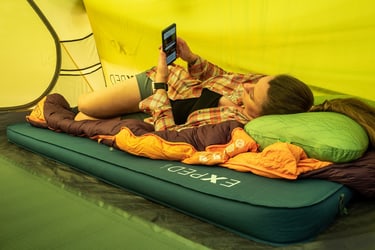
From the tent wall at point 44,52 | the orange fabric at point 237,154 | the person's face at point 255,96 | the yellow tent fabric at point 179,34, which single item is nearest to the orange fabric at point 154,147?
the orange fabric at point 237,154

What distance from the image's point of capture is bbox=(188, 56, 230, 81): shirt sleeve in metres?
1.60

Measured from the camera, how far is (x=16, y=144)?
1.74m

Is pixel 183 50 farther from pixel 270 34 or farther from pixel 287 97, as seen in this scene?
pixel 287 97

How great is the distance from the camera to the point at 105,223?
3.14ft

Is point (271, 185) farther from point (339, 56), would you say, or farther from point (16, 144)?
point (16, 144)

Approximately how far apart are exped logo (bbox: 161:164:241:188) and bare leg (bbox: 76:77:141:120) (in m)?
0.61

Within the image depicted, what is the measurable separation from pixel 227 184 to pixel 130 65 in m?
1.37

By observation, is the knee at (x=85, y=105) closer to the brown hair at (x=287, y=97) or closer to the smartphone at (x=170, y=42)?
the smartphone at (x=170, y=42)

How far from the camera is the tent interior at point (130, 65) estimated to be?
0.90 meters

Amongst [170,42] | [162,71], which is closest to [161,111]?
[162,71]

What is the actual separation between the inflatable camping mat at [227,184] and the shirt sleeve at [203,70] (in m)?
0.37

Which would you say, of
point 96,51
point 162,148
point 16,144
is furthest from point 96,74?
point 162,148

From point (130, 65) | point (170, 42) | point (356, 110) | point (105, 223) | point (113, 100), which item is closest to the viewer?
point (105, 223)

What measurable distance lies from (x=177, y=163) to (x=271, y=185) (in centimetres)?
32
